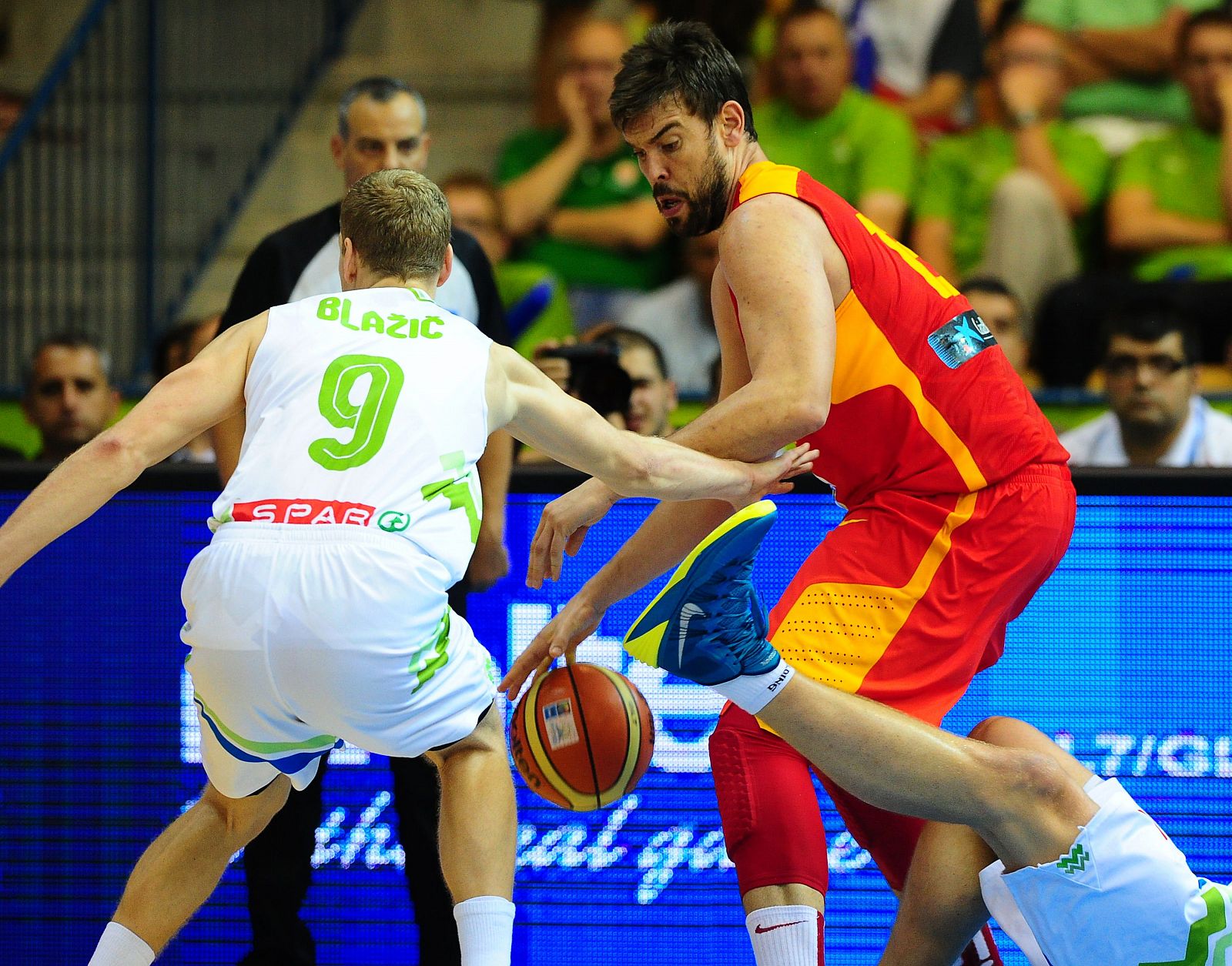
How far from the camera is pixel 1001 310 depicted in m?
6.43

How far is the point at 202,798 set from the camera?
11.8ft

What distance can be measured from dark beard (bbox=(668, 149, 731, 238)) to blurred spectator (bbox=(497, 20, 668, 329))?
3989 millimetres

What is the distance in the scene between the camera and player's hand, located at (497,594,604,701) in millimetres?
3684

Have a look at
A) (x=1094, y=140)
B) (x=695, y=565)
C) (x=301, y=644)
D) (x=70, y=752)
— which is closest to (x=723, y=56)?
(x=695, y=565)

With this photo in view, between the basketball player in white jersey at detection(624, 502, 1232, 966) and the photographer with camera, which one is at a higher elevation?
the photographer with camera

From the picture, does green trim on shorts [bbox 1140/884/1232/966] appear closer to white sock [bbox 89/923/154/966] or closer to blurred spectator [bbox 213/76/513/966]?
blurred spectator [bbox 213/76/513/966]

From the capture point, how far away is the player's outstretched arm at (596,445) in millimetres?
3326

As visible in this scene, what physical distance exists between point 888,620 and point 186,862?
1.67 meters

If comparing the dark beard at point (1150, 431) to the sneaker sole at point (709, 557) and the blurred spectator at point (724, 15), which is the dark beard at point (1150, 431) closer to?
the sneaker sole at point (709, 557)

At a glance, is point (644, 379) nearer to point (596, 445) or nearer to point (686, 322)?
point (686, 322)

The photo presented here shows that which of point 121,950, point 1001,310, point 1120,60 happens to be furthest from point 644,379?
point 1120,60

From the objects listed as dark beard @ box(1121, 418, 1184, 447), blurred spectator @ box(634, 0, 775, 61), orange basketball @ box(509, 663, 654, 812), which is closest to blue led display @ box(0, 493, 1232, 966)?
orange basketball @ box(509, 663, 654, 812)

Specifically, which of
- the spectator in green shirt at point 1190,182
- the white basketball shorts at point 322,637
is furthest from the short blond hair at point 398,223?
the spectator in green shirt at point 1190,182

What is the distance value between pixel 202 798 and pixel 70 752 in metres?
0.86
